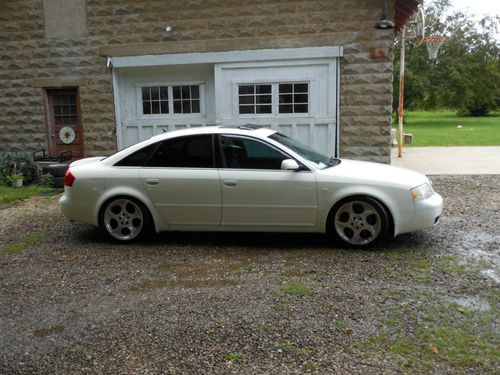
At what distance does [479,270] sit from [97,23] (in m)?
9.24

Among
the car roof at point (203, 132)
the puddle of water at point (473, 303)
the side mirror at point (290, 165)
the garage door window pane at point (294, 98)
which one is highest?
the garage door window pane at point (294, 98)

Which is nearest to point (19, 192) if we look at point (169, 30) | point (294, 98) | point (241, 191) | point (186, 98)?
point (186, 98)

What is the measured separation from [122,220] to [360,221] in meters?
2.95

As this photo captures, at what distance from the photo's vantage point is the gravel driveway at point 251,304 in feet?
11.8

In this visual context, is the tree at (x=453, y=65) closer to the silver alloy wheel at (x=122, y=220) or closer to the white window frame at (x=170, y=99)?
the white window frame at (x=170, y=99)

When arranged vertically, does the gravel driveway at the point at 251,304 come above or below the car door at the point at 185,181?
below

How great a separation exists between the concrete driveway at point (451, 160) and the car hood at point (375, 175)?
581 centimetres

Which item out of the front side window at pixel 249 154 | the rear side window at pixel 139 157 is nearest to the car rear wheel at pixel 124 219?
the rear side window at pixel 139 157

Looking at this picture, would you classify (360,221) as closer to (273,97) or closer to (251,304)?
(251,304)

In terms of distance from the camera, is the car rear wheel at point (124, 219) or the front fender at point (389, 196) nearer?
the front fender at point (389, 196)

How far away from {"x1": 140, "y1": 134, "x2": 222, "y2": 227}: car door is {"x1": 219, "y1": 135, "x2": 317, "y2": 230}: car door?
153 millimetres

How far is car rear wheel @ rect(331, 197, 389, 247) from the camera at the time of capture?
19.5 feet

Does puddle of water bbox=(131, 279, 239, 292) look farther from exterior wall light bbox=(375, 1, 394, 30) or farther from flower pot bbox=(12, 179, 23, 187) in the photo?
flower pot bbox=(12, 179, 23, 187)

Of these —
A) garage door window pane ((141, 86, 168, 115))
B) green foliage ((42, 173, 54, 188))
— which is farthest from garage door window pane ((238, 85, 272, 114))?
green foliage ((42, 173, 54, 188))
